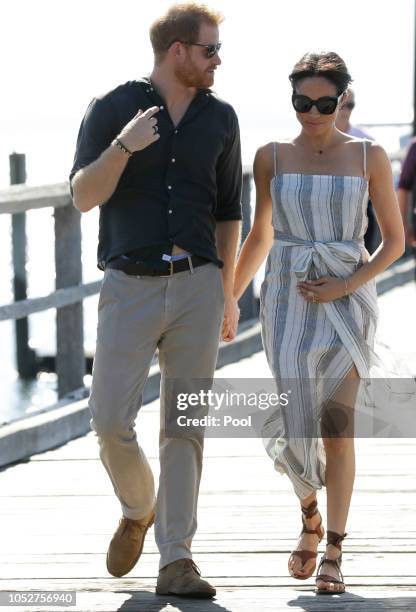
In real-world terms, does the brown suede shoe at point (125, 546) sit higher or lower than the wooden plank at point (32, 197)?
lower

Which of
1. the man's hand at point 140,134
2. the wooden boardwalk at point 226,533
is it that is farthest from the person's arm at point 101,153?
the wooden boardwalk at point 226,533

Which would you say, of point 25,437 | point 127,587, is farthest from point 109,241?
point 25,437

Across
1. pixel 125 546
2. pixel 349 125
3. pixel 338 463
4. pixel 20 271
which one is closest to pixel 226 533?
pixel 125 546

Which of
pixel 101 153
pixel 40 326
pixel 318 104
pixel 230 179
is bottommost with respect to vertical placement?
pixel 40 326

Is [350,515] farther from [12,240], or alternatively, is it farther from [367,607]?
[12,240]

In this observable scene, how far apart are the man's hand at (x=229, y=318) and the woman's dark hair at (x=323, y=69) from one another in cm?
77

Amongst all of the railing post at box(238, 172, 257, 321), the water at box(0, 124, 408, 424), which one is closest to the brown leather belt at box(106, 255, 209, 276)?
the water at box(0, 124, 408, 424)

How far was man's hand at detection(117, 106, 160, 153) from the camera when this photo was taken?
5.02 m

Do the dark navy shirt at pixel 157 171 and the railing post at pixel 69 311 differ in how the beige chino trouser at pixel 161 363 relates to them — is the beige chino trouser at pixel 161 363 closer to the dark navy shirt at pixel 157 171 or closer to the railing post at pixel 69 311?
the dark navy shirt at pixel 157 171

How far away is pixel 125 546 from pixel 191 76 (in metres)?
1.57

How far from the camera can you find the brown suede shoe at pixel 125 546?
545 cm

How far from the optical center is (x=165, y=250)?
17.1 feet

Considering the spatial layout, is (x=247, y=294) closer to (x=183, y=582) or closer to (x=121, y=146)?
(x=183, y=582)

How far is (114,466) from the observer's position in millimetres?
5328
